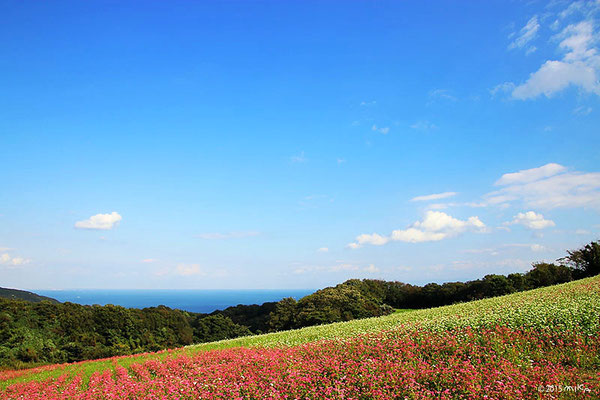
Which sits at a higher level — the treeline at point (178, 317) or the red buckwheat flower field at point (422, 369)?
the red buckwheat flower field at point (422, 369)

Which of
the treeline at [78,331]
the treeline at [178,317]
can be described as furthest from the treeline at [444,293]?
the treeline at [78,331]

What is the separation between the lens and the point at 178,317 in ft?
176

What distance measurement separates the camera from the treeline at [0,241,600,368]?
119 feet

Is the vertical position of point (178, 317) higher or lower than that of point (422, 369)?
lower

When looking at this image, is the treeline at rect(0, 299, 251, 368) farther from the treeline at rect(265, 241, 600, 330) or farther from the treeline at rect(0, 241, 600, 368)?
the treeline at rect(265, 241, 600, 330)

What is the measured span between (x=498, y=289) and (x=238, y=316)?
4956 cm

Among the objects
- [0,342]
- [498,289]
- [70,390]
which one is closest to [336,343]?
[70,390]

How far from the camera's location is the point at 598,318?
40.0 ft

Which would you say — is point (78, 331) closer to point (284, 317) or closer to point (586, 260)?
point (284, 317)

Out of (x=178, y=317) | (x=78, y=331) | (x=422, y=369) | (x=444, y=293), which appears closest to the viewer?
(x=422, y=369)

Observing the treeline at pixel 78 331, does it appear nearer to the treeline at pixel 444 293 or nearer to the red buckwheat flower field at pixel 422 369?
the treeline at pixel 444 293

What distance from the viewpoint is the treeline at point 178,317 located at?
36219 millimetres

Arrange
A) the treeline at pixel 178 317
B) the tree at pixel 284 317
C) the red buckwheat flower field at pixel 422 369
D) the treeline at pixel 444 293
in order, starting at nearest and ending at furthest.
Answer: the red buckwheat flower field at pixel 422 369 → the treeline at pixel 178 317 → the treeline at pixel 444 293 → the tree at pixel 284 317

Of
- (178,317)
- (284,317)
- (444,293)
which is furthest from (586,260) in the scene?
(178,317)
